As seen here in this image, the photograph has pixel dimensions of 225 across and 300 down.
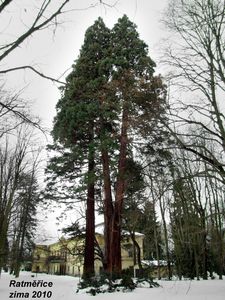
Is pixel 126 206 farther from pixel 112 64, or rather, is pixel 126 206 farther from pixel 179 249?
pixel 179 249

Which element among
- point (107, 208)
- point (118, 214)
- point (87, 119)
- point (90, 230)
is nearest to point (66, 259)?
point (90, 230)

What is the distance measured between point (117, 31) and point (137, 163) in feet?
26.0

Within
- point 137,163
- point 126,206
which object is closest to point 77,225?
point 126,206

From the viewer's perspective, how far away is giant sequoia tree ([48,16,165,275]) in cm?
1479

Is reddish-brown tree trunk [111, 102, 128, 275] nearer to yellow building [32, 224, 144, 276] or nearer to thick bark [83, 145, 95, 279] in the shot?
thick bark [83, 145, 95, 279]

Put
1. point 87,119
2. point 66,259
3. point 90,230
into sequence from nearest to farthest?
1. point 87,119
2. point 90,230
3. point 66,259

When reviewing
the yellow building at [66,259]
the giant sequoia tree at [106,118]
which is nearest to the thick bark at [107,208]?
the giant sequoia tree at [106,118]

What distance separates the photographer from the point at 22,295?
528 inches

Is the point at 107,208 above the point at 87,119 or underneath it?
underneath

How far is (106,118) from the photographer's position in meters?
16.4

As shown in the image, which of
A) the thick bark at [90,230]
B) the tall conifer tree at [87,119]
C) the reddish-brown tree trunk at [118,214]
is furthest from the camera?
the thick bark at [90,230]

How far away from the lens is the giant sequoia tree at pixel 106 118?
582 inches

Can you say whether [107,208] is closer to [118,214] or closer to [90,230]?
[118,214]

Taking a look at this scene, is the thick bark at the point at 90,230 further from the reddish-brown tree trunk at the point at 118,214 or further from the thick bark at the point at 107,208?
the reddish-brown tree trunk at the point at 118,214
